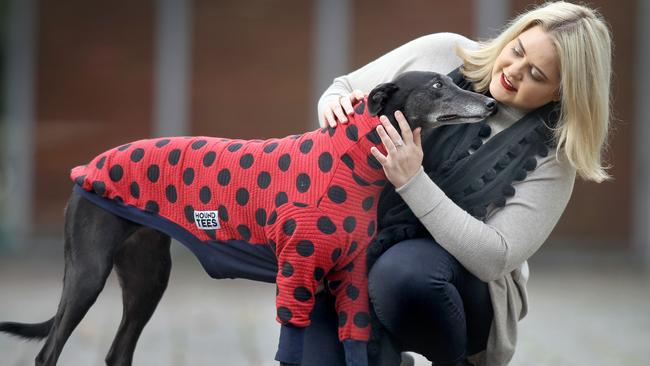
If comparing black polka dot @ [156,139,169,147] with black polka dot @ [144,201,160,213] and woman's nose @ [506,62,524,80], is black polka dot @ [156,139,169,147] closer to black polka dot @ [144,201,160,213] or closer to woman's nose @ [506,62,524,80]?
black polka dot @ [144,201,160,213]

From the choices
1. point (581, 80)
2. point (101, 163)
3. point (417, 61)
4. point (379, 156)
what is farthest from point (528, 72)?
point (101, 163)

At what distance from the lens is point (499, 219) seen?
10.4 ft

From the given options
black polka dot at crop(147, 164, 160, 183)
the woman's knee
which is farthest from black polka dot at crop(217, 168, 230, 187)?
the woman's knee

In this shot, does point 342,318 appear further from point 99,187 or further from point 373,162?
point 99,187

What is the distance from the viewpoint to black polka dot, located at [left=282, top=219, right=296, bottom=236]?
2982 millimetres

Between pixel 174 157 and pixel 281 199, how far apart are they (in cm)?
41

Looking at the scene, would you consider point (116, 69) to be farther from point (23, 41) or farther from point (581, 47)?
point (581, 47)

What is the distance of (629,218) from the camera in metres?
8.55

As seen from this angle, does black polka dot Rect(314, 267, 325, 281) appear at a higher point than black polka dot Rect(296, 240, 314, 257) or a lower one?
lower

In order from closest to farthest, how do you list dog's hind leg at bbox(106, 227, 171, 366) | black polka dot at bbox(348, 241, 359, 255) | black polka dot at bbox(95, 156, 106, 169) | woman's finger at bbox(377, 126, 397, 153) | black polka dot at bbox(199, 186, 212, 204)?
1. woman's finger at bbox(377, 126, 397, 153)
2. black polka dot at bbox(348, 241, 359, 255)
3. black polka dot at bbox(199, 186, 212, 204)
4. black polka dot at bbox(95, 156, 106, 169)
5. dog's hind leg at bbox(106, 227, 171, 366)

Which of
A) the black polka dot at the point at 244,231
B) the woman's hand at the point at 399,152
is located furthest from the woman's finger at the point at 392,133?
the black polka dot at the point at 244,231

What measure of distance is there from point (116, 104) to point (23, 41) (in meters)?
0.89

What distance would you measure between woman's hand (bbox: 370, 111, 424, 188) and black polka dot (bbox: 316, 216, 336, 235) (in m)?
0.22

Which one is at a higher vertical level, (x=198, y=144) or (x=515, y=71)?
(x=515, y=71)
